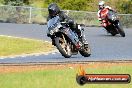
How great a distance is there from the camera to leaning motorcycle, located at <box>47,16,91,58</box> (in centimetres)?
1398

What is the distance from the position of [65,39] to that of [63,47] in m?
0.27

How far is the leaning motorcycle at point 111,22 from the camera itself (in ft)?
80.6

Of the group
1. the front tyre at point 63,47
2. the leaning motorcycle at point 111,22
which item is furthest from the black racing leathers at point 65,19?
the leaning motorcycle at point 111,22

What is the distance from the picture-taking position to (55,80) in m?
8.51

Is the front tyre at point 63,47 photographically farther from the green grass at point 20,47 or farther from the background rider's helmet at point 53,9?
the green grass at point 20,47

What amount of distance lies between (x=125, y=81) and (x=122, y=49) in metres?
14.7

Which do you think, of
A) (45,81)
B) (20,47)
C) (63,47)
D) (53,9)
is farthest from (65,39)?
(45,81)

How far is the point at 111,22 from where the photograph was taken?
2486 centimetres

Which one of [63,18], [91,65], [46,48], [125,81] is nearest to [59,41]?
[63,18]

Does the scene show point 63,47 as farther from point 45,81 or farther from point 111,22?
point 111,22

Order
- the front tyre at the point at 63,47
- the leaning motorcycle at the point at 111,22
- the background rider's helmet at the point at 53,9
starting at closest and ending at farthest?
the background rider's helmet at the point at 53,9 → the front tyre at the point at 63,47 → the leaning motorcycle at the point at 111,22

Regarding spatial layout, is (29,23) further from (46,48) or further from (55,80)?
(55,80)

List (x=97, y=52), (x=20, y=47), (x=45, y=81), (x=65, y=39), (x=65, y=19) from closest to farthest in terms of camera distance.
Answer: (x=45, y=81), (x=65, y=19), (x=65, y=39), (x=97, y=52), (x=20, y=47)

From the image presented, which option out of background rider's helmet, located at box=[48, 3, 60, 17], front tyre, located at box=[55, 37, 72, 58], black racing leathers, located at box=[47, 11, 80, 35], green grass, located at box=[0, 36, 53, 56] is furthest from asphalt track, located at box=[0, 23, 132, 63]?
green grass, located at box=[0, 36, 53, 56]
